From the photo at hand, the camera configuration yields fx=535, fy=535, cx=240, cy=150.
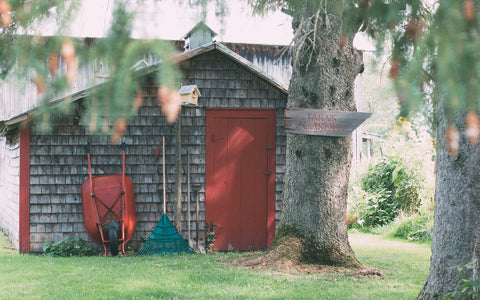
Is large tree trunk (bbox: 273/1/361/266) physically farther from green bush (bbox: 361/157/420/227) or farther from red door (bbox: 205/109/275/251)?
green bush (bbox: 361/157/420/227)

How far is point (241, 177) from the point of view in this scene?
8555 mm

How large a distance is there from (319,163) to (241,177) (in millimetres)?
2118

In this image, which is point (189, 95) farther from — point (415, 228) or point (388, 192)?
point (388, 192)

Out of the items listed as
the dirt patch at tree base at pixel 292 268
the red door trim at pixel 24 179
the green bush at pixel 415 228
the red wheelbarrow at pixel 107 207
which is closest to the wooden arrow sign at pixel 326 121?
the dirt patch at tree base at pixel 292 268

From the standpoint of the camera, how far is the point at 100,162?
8.24m

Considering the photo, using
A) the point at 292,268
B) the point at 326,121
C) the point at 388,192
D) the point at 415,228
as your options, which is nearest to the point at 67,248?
the point at 292,268

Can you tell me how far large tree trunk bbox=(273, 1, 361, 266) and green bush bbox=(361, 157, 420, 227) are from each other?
4705mm

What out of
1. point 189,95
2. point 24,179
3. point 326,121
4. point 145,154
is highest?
point 189,95

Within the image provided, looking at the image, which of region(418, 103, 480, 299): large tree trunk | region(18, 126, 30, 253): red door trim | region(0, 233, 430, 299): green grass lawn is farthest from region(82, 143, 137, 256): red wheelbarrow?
region(418, 103, 480, 299): large tree trunk

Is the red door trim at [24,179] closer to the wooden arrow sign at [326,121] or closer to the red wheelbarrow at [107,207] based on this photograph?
the red wheelbarrow at [107,207]

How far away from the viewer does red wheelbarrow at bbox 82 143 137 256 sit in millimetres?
7766

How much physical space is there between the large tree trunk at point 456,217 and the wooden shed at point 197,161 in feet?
14.2

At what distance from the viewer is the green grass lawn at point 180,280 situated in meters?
5.12

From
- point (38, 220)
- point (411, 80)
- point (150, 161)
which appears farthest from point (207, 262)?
point (411, 80)
